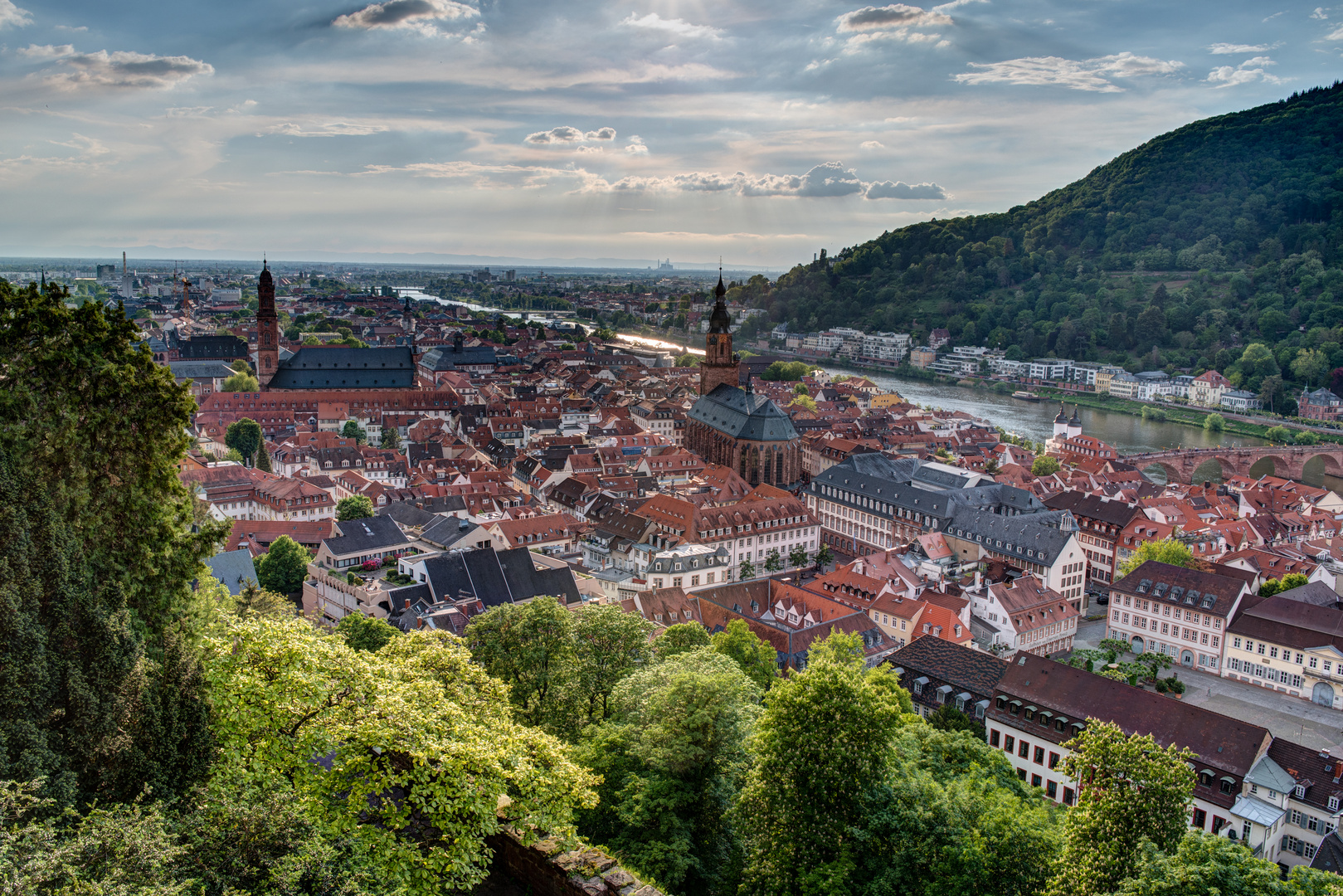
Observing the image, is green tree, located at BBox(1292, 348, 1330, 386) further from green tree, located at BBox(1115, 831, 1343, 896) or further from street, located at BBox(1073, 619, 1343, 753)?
green tree, located at BBox(1115, 831, 1343, 896)

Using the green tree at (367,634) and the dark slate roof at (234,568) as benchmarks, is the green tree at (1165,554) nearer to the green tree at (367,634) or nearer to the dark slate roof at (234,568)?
the green tree at (367,634)

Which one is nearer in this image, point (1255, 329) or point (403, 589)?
point (403, 589)

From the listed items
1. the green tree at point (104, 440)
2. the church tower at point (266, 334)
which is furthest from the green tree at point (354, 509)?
the church tower at point (266, 334)

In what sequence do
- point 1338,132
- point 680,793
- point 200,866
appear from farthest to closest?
point 1338,132 → point 680,793 → point 200,866

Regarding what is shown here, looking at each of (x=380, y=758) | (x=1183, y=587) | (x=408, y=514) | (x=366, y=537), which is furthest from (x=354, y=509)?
(x=1183, y=587)

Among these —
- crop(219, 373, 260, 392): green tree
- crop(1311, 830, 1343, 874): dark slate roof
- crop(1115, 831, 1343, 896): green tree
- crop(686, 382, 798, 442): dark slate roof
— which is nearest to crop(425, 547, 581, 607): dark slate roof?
crop(1115, 831, 1343, 896): green tree

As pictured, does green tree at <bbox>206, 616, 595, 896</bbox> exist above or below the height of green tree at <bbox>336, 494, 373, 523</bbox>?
above

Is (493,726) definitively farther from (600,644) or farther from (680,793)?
(600,644)

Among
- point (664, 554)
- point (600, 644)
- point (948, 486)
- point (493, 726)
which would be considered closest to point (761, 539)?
point (664, 554)
